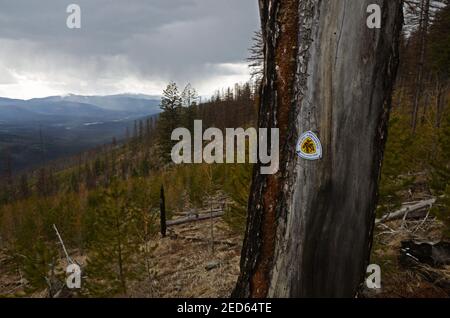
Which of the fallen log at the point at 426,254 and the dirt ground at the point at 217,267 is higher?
the fallen log at the point at 426,254

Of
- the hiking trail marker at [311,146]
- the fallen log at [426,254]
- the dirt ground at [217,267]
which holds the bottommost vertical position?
the dirt ground at [217,267]

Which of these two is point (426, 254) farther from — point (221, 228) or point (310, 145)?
point (221, 228)

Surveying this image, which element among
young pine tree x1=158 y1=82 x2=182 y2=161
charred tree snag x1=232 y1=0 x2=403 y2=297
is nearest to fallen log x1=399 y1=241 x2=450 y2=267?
charred tree snag x1=232 y1=0 x2=403 y2=297

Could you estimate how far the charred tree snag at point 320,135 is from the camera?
6.66 feet

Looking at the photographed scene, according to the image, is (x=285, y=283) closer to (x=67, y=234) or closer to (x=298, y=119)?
(x=298, y=119)

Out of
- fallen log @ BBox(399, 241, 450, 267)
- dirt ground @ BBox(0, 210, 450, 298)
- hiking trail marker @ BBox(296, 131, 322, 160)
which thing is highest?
hiking trail marker @ BBox(296, 131, 322, 160)

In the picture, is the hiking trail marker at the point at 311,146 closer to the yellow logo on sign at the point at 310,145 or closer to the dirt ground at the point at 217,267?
the yellow logo on sign at the point at 310,145

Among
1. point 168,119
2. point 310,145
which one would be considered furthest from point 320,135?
point 168,119

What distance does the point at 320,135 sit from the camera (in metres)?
2.07

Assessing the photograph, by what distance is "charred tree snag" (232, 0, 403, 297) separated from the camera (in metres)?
2.03

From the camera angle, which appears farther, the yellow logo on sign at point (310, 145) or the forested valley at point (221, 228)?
the forested valley at point (221, 228)

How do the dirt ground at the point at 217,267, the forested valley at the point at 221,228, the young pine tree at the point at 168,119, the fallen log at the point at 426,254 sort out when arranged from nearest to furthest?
the dirt ground at the point at 217,267, the fallen log at the point at 426,254, the forested valley at the point at 221,228, the young pine tree at the point at 168,119

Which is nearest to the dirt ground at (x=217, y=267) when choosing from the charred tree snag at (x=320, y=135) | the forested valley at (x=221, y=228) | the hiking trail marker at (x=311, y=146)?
the forested valley at (x=221, y=228)

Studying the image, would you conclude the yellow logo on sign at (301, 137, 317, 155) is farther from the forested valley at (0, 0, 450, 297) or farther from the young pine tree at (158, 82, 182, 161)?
the young pine tree at (158, 82, 182, 161)
